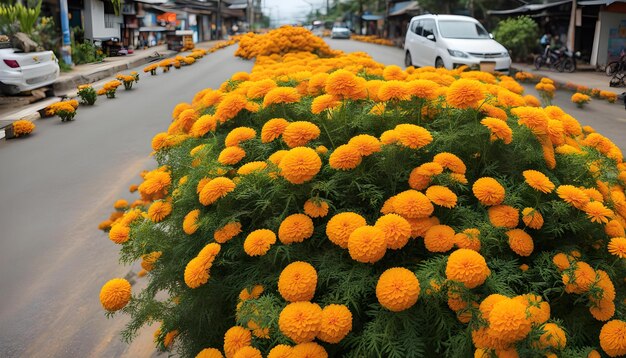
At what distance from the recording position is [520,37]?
1916 centimetres

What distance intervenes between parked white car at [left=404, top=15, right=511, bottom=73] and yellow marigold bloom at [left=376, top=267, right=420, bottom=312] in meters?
10.4

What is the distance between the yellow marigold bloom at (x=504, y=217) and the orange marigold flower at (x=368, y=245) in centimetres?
43

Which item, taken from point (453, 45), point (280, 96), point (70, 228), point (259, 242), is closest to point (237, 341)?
point (259, 242)

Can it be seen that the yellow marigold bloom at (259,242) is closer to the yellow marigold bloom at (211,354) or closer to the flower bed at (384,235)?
the flower bed at (384,235)

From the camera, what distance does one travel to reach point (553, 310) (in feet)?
4.97

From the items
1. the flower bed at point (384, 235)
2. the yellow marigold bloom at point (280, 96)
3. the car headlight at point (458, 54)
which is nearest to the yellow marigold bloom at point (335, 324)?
the flower bed at point (384, 235)

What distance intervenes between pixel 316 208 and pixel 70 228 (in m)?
2.61

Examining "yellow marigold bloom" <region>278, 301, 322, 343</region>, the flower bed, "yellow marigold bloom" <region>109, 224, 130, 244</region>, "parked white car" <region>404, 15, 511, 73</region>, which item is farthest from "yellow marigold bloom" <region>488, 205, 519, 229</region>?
"parked white car" <region>404, 15, 511, 73</region>

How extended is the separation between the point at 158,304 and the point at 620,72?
14.7 m

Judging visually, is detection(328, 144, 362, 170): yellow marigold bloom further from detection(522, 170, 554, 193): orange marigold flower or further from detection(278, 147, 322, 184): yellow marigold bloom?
detection(522, 170, 554, 193): orange marigold flower

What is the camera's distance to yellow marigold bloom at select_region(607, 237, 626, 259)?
5.08ft

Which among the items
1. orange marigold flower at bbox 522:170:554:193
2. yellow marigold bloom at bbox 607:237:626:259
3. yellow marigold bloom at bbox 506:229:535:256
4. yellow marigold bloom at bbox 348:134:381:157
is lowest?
yellow marigold bloom at bbox 607:237:626:259

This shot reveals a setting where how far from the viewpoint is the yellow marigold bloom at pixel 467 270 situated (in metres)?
1.29

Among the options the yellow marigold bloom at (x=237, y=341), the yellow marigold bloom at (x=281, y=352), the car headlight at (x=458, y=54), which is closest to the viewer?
the yellow marigold bloom at (x=281, y=352)
